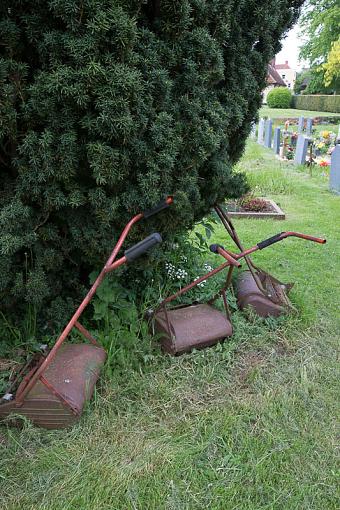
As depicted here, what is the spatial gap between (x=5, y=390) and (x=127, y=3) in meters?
A: 1.99

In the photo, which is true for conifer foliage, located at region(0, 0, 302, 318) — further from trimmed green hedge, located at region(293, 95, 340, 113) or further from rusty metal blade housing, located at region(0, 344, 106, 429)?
trimmed green hedge, located at region(293, 95, 340, 113)

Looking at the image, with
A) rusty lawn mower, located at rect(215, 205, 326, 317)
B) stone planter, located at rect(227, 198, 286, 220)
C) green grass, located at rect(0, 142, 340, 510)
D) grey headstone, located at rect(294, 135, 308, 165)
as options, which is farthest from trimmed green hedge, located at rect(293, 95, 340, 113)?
green grass, located at rect(0, 142, 340, 510)

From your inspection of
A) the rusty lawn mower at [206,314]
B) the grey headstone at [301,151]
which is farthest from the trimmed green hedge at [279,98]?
the rusty lawn mower at [206,314]

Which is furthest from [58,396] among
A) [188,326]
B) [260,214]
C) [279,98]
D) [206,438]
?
[279,98]

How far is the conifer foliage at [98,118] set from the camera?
186 cm

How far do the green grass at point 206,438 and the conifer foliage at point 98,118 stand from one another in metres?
0.76

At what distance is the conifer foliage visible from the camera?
1858 mm

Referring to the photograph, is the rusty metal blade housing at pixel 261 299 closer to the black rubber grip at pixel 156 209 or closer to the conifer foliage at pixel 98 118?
the conifer foliage at pixel 98 118

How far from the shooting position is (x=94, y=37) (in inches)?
71.5

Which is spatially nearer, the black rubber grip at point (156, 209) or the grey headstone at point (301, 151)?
the black rubber grip at point (156, 209)

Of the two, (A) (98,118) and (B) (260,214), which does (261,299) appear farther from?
(B) (260,214)

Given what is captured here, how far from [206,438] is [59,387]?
78 centimetres

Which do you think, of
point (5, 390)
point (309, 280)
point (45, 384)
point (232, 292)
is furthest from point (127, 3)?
point (309, 280)

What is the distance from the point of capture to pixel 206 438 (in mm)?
2180
